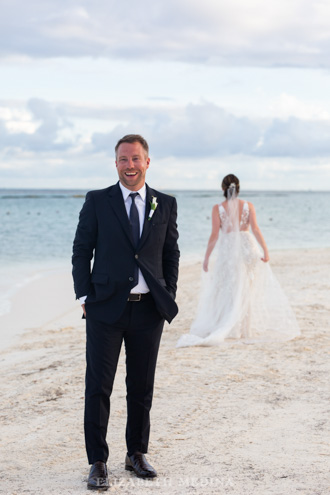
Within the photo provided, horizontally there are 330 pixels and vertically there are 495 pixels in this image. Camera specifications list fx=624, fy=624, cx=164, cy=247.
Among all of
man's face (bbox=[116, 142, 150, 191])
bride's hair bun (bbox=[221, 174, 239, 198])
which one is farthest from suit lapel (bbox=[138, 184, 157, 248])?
bride's hair bun (bbox=[221, 174, 239, 198])

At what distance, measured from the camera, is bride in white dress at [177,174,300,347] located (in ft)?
26.2

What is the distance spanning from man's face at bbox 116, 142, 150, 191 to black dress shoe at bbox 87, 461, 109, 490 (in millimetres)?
1704

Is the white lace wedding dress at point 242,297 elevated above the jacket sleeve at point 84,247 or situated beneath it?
situated beneath

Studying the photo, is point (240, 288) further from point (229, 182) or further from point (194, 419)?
point (194, 419)

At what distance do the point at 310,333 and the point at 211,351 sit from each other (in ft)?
5.44

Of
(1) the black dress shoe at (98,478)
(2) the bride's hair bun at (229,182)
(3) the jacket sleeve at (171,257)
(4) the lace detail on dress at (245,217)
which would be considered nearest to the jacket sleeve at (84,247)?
(3) the jacket sleeve at (171,257)

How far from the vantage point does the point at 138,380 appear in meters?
3.89

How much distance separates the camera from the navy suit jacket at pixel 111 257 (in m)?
3.68

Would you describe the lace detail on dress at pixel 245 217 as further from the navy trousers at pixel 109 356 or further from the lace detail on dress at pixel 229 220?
the navy trousers at pixel 109 356

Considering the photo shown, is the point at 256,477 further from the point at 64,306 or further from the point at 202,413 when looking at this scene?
the point at 64,306

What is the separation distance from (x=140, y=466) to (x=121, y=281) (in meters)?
1.19

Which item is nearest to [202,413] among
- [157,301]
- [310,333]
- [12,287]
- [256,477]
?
[256,477]

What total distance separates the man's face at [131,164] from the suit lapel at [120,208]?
77 mm

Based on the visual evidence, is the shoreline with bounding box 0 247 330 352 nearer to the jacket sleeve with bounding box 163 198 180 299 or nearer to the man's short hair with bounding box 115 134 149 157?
the jacket sleeve with bounding box 163 198 180 299
